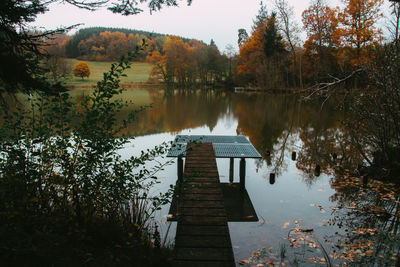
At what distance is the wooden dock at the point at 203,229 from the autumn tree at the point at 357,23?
27104mm

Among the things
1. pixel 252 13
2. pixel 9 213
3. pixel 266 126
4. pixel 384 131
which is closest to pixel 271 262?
pixel 9 213

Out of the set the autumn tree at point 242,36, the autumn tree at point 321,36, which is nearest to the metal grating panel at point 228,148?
the autumn tree at point 321,36

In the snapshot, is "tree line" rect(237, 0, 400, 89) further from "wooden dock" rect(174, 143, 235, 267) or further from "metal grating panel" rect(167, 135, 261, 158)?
"wooden dock" rect(174, 143, 235, 267)

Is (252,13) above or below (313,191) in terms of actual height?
Result: above

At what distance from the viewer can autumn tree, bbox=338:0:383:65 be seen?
27312mm

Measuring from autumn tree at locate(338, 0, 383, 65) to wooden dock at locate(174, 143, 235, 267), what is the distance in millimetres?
27104

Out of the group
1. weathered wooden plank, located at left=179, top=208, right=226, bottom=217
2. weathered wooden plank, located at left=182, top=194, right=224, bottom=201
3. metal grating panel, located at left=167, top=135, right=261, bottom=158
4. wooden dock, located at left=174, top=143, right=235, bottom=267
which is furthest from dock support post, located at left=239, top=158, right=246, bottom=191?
weathered wooden plank, located at left=179, top=208, right=226, bottom=217

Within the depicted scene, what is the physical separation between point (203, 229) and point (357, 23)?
31.9 m

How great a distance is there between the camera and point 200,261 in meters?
3.18

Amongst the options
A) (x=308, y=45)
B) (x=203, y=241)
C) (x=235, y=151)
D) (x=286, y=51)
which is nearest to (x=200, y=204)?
(x=203, y=241)

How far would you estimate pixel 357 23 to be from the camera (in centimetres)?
2861

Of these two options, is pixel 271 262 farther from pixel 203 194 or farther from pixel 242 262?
pixel 203 194

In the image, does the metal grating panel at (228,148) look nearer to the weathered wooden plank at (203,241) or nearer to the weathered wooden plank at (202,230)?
the weathered wooden plank at (202,230)

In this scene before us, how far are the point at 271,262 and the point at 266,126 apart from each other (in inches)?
489
